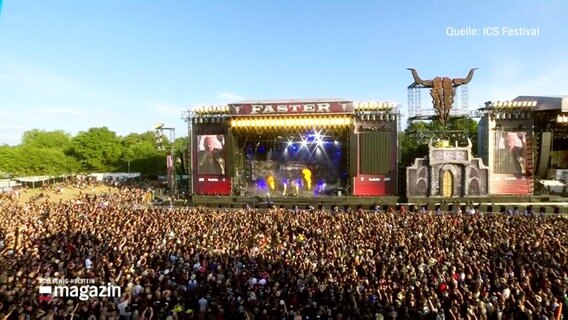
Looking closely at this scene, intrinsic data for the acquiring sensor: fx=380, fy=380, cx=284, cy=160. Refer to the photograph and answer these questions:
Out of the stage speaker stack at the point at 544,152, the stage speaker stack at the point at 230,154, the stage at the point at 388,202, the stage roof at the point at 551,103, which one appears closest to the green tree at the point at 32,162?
the stage speaker stack at the point at 230,154

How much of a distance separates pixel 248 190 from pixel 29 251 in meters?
24.0

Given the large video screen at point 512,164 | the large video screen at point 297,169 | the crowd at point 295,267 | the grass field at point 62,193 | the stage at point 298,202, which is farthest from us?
the grass field at point 62,193

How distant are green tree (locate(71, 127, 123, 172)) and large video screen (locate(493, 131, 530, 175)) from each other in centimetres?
5663

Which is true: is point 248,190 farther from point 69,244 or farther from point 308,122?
point 69,244

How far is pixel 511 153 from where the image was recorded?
104 ft

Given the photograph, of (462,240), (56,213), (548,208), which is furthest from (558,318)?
(56,213)

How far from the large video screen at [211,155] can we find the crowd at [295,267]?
48.9 feet

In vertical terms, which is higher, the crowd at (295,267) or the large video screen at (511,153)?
the large video screen at (511,153)

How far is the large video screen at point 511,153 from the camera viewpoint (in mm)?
31406

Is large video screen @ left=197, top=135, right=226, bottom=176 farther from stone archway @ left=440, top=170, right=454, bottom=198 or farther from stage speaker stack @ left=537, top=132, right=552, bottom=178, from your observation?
stage speaker stack @ left=537, top=132, right=552, bottom=178

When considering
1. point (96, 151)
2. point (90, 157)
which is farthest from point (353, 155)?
point (90, 157)

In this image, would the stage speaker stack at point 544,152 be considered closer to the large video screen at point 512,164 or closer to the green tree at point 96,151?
the large video screen at point 512,164

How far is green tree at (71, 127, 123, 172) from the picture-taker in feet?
208

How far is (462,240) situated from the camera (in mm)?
15375
